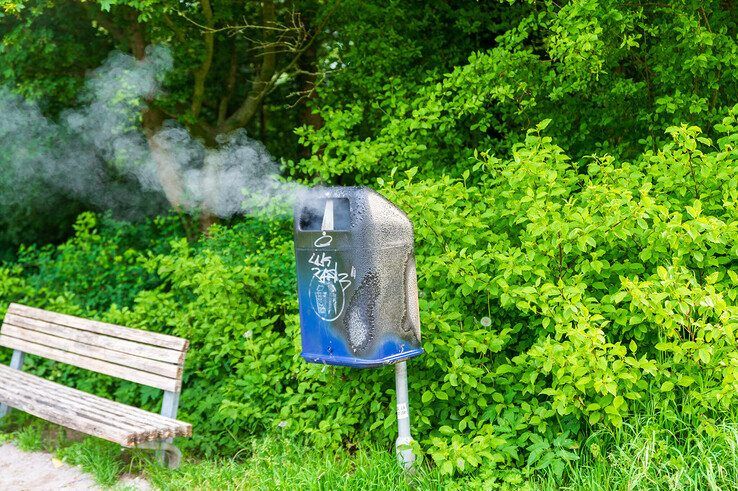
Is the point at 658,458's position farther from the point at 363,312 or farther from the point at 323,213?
the point at 323,213

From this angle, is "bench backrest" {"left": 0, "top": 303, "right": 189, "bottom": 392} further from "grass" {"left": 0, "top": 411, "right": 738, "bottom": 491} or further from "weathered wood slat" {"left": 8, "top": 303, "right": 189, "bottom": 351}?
"grass" {"left": 0, "top": 411, "right": 738, "bottom": 491}

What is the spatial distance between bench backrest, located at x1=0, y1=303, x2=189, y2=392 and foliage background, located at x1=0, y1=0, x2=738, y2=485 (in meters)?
0.28

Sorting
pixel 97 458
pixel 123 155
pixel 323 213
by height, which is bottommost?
pixel 97 458

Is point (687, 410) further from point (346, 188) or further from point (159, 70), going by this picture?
point (159, 70)

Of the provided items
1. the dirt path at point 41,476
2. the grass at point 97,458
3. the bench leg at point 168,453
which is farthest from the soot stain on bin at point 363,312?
the grass at point 97,458

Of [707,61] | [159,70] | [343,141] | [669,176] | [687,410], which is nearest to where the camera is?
[687,410]

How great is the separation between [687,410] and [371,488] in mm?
1524

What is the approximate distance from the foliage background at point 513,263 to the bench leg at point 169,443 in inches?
9.3

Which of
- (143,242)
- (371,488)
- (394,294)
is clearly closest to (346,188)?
(394,294)

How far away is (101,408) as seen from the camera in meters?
4.62

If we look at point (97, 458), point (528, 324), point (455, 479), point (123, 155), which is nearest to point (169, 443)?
point (97, 458)

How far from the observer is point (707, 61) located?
15.2 ft

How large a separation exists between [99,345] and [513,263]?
307 cm

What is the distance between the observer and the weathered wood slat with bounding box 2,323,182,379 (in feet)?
15.3
